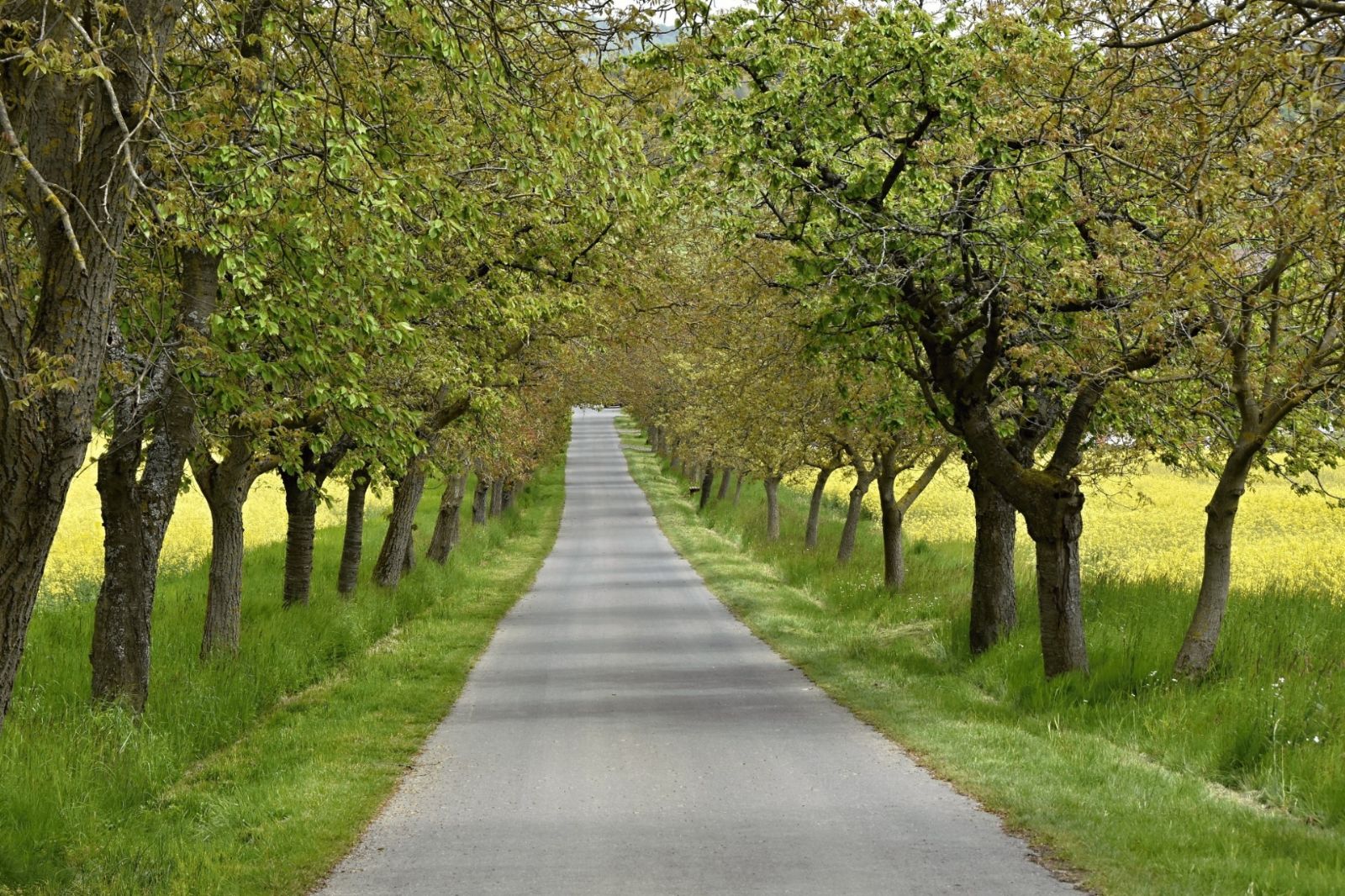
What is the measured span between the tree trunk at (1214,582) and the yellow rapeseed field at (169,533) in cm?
1017

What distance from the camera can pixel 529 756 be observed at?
12391mm

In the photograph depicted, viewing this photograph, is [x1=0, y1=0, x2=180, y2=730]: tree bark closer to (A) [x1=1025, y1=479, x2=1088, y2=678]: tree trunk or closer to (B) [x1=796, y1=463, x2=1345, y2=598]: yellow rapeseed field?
(A) [x1=1025, y1=479, x2=1088, y2=678]: tree trunk

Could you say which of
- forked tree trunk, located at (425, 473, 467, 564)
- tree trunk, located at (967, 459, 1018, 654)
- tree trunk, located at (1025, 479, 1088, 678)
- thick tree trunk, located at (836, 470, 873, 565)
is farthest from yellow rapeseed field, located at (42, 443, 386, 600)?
thick tree trunk, located at (836, 470, 873, 565)

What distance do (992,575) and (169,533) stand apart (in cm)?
2661

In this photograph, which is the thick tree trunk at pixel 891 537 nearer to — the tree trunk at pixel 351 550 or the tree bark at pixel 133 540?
the tree trunk at pixel 351 550

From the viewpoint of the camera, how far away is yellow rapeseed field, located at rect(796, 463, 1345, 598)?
1006 inches

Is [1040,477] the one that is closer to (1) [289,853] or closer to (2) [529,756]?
(2) [529,756]

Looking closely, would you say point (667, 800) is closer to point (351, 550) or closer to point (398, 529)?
point (351, 550)

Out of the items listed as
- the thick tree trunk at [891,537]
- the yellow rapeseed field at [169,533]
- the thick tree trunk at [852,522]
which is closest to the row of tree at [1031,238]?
the yellow rapeseed field at [169,533]

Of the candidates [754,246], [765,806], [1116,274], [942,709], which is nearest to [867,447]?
[754,246]

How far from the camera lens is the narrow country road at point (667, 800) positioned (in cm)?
815

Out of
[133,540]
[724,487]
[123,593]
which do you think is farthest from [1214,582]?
[724,487]

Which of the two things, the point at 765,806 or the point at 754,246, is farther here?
the point at 754,246

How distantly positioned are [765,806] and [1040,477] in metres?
6.44
